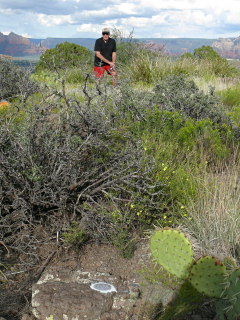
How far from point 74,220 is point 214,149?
212cm

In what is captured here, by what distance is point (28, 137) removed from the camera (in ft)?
11.6

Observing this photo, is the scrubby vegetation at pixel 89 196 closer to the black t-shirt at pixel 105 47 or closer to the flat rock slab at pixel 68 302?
the flat rock slab at pixel 68 302

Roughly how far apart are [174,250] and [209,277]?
0.34 metres

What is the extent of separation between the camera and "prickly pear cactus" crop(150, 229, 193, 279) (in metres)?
2.64

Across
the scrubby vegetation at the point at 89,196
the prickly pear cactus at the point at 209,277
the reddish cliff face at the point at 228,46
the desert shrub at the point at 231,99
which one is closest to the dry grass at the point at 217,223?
the scrubby vegetation at the point at 89,196

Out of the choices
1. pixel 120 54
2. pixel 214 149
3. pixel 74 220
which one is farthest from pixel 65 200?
pixel 120 54

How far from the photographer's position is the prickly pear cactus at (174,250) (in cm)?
264

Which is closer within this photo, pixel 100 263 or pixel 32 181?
pixel 100 263

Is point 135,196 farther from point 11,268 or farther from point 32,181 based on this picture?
point 11,268

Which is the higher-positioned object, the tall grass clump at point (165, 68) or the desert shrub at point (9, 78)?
the tall grass clump at point (165, 68)

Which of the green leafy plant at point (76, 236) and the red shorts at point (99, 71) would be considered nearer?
the green leafy plant at point (76, 236)

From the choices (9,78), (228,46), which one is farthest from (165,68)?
(228,46)

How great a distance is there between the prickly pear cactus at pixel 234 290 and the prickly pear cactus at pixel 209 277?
0.09 meters

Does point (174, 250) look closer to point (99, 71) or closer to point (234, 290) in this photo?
point (234, 290)
